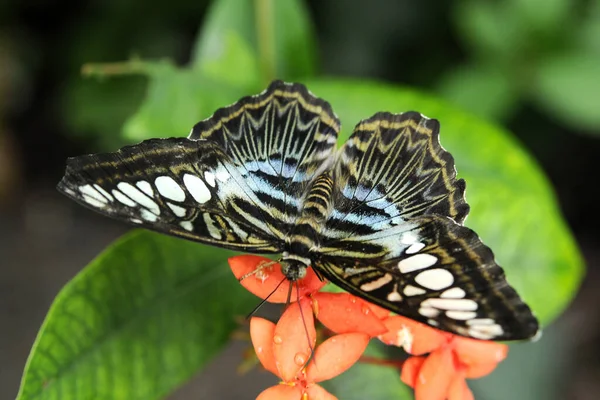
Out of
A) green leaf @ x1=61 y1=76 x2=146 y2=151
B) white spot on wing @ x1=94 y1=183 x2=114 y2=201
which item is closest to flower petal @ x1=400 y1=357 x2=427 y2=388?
white spot on wing @ x1=94 y1=183 x2=114 y2=201

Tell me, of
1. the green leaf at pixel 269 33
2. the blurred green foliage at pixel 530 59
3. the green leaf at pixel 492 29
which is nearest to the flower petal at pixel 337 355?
the green leaf at pixel 269 33

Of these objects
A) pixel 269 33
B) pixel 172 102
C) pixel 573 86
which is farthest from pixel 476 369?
pixel 573 86

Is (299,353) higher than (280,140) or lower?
lower

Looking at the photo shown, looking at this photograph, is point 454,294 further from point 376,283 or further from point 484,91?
point 484,91

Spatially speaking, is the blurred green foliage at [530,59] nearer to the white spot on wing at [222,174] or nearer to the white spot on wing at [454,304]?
the white spot on wing at [222,174]

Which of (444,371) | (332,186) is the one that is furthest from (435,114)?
(444,371)
